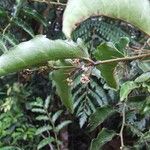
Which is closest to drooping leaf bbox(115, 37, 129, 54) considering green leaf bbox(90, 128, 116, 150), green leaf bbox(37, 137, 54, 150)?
green leaf bbox(90, 128, 116, 150)

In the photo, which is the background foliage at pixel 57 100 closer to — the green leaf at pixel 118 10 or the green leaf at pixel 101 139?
the green leaf at pixel 101 139

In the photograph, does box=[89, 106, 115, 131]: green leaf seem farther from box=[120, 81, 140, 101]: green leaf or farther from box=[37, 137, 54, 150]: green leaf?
box=[37, 137, 54, 150]: green leaf

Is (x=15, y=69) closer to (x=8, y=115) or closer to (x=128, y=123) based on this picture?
(x=128, y=123)

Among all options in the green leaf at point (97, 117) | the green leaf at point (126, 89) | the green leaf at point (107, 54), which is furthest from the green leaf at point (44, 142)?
the green leaf at point (107, 54)

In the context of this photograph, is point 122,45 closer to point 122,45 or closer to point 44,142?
point 122,45

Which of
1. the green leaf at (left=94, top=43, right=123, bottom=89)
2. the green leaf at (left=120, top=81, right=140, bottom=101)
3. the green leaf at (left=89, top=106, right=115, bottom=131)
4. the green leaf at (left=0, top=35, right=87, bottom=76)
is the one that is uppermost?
the green leaf at (left=0, top=35, right=87, bottom=76)

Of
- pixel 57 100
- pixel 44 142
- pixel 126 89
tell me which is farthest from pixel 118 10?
pixel 57 100

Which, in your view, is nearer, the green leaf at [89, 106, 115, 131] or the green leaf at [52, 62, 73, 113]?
the green leaf at [52, 62, 73, 113]
